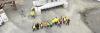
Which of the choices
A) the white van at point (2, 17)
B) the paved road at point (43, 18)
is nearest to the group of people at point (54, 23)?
the paved road at point (43, 18)

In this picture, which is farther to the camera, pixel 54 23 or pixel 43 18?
pixel 43 18

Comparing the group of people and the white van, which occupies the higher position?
the white van

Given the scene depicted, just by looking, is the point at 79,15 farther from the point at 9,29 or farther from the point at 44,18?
the point at 9,29

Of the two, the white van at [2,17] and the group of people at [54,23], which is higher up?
the white van at [2,17]

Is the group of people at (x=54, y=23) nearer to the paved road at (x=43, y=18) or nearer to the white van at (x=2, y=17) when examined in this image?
the paved road at (x=43, y=18)

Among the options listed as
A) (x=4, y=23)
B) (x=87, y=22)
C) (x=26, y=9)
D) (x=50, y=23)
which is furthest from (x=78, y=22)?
(x=4, y=23)

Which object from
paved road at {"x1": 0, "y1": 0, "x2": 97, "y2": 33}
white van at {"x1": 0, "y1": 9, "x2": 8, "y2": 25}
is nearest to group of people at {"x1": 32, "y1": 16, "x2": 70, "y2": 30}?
paved road at {"x1": 0, "y1": 0, "x2": 97, "y2": 33}

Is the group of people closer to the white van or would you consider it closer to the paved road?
the paved road

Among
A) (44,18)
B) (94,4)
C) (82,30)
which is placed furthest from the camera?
(94,4)

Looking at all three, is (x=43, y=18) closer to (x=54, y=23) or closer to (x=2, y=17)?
(x=54, y=23)

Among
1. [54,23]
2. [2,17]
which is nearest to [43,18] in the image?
[54,23]

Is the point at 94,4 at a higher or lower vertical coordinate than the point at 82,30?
higher
